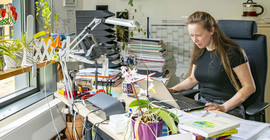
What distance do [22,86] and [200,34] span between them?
5.31 ft

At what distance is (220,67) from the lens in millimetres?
2094

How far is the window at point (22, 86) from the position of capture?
90.9 inches

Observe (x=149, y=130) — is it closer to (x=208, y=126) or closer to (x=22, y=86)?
(x=208, y=126)

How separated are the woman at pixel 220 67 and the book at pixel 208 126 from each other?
69 cm

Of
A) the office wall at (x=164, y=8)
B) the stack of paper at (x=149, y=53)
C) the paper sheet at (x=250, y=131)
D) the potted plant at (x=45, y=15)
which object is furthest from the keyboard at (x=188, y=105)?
the office wall at (x=164, y=8)

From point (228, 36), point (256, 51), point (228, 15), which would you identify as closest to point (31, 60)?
point (228, 36)

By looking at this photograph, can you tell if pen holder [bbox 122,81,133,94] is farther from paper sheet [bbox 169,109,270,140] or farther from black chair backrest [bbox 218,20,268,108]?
black chair backrest [bbox 218,20,268,108]

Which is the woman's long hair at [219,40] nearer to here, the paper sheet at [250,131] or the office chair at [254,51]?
the office chair at [254,51]

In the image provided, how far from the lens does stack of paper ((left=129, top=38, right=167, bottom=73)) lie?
2910 millimetres

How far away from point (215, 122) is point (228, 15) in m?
2.03

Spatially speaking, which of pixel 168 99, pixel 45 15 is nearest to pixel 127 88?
pixel 168 99

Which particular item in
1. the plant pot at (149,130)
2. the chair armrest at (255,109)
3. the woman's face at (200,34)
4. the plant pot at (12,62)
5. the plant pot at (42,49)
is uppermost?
the woman's face at (200,34)

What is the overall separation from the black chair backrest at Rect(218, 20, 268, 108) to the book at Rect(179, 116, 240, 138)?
1.00m

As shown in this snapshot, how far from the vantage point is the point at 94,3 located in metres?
3.15
